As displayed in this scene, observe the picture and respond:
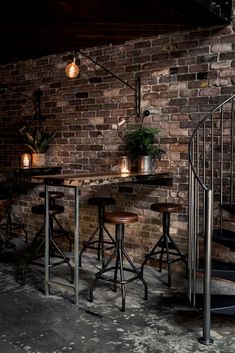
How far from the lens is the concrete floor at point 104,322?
8.57 feet

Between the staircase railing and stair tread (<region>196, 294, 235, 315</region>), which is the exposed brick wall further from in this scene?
stair tread (<region>196, 294, 235, 315</region>)

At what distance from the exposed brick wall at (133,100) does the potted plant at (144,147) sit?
0.14 m

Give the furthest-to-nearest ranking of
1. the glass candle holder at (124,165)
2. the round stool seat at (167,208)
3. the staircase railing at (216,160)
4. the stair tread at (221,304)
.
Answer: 1. the glass candle holder at (124,165)
2. the round stool seat at (167,208)
3. the staircase railing at (216,160)
4. the stair tread at (221,304)

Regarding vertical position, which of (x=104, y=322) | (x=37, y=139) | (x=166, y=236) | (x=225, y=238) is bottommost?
(x=104, y=322)

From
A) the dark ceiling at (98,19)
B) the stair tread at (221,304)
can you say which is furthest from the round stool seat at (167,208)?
the dark ceiling at (98,19)

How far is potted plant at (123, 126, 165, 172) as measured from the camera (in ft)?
13.7

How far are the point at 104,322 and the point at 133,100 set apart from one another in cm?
257


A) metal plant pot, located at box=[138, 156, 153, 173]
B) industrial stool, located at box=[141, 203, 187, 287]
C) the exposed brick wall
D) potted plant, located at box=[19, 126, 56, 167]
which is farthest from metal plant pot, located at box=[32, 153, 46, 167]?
industrial stool, located at box=[141, 203, 187, 287]

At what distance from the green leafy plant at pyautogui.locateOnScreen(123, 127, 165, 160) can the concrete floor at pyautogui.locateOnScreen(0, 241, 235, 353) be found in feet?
4.45

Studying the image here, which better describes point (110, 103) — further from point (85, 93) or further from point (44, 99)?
point (44, 99)

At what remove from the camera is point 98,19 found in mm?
3805

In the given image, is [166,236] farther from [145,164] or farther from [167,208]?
[145,164]

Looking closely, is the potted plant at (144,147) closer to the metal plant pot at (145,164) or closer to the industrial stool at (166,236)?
the metal plant pot at (145,164)

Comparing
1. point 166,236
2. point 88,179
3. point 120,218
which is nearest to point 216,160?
point 166,236
